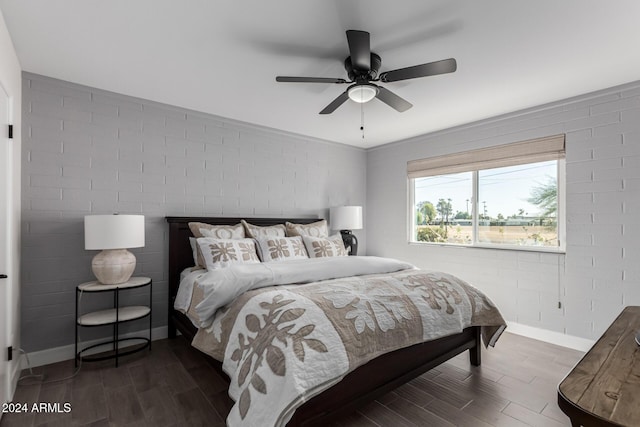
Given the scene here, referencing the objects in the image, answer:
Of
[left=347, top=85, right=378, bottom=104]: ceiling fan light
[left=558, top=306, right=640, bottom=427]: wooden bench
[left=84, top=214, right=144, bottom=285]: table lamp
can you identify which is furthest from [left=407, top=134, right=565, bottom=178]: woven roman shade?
[left=84, top=214, right=144, bottom=285]: table lamp

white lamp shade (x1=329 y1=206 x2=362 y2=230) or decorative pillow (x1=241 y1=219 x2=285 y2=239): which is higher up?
white lamp shade (x1=329 y1=206 x2=362 y2=230)

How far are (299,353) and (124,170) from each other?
2.70 metres

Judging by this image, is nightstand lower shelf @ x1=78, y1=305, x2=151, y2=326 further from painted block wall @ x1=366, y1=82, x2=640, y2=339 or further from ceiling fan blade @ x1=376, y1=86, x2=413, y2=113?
painted block wall @ x1=366, y1=82, x2=640, y2=339

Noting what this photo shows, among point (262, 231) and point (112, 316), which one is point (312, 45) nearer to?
point (262, 231)

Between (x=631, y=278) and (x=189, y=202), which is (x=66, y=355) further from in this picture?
(x=631, y=278)

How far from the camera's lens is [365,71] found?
7.47ft

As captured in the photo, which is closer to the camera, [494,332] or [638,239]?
[494,332]

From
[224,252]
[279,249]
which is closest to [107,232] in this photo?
[224,252]

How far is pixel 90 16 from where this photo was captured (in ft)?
6.50

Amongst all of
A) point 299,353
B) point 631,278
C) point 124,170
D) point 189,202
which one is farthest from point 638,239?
point 124,170

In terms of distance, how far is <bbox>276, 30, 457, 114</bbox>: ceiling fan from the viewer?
200cm

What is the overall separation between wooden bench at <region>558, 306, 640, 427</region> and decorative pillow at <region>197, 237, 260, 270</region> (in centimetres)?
256

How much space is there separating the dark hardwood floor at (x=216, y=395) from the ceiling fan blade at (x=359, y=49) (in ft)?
7.52

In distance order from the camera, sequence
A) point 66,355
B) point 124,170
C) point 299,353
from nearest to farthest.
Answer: point 299,353 → point 66,355 → point 124,170
